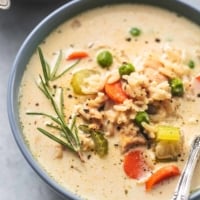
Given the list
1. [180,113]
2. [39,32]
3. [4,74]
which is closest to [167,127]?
[180,113]

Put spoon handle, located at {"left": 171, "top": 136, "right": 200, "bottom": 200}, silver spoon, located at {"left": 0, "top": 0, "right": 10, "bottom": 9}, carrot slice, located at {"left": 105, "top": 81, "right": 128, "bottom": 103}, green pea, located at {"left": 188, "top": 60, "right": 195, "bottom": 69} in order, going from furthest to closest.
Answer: silver spoon, located at {"left": 0, "top": 0, "right": 10, "bottom": 9} < green pea, located at {"left": 188, "top": 60, "right": 195, "bottom": 69} < carrot slice, located at {"left": 105, "top": 81, "right": 128, "bottom": 103} < spoon handle, located at {"left": 171, "top": 136, "right": 200, "bottom": 200}

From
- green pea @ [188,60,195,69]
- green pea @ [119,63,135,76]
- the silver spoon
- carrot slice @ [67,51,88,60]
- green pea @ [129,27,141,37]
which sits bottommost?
green pea @ [119,63,135,76]

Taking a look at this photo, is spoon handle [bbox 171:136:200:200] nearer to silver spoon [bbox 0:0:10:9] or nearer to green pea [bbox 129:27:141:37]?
green pea [bbox 129:27:141:37]

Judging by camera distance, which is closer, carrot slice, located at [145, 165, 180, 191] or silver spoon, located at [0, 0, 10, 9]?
carrot slice, located at [145, 165, 180, 191]

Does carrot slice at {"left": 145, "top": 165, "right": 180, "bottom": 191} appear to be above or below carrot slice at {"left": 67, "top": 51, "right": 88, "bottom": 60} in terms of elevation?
below

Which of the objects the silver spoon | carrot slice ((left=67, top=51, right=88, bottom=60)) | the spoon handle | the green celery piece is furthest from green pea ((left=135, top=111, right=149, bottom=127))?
the silver spoon

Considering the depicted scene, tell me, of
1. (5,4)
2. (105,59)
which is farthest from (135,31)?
(5,4)

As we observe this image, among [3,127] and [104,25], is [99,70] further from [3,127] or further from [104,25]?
[3,127]
